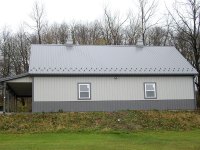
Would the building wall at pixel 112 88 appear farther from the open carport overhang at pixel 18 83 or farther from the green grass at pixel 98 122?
the green grass at pixel 98 122

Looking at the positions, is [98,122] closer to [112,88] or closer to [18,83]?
[112,88]

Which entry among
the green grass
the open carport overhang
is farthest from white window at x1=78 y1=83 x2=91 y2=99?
the open carport overhang

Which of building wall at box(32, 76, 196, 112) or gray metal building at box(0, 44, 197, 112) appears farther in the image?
gray metal building at box(0, 44, 197, 112)

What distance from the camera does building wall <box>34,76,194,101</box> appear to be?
2605 cm

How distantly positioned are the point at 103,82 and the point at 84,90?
4.83 feet

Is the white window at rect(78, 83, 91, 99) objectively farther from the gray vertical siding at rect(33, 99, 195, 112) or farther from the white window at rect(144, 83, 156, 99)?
the white window at rect(144, 83, 156, 99)

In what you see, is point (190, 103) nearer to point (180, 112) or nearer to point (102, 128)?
point (180, 112)

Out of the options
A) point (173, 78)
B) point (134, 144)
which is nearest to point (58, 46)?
point (173, 78)

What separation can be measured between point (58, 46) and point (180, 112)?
441 inches

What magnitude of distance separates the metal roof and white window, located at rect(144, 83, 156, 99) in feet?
2.93

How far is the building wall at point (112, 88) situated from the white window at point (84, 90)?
22 centimetres

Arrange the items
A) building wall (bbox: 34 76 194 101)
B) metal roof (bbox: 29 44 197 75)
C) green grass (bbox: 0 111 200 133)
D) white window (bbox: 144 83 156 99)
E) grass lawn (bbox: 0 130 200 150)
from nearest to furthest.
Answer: grass lawn (bbox: 0 130 200 150), green grass (bbox: 0 111 200 133), building wall (bbox: 34 76 194 101), metal roof (bbox: 29 44 197 75), white window (bbox: 144 83 156 99)

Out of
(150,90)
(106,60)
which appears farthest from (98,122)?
(106,60)

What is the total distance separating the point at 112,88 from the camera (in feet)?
88.6
